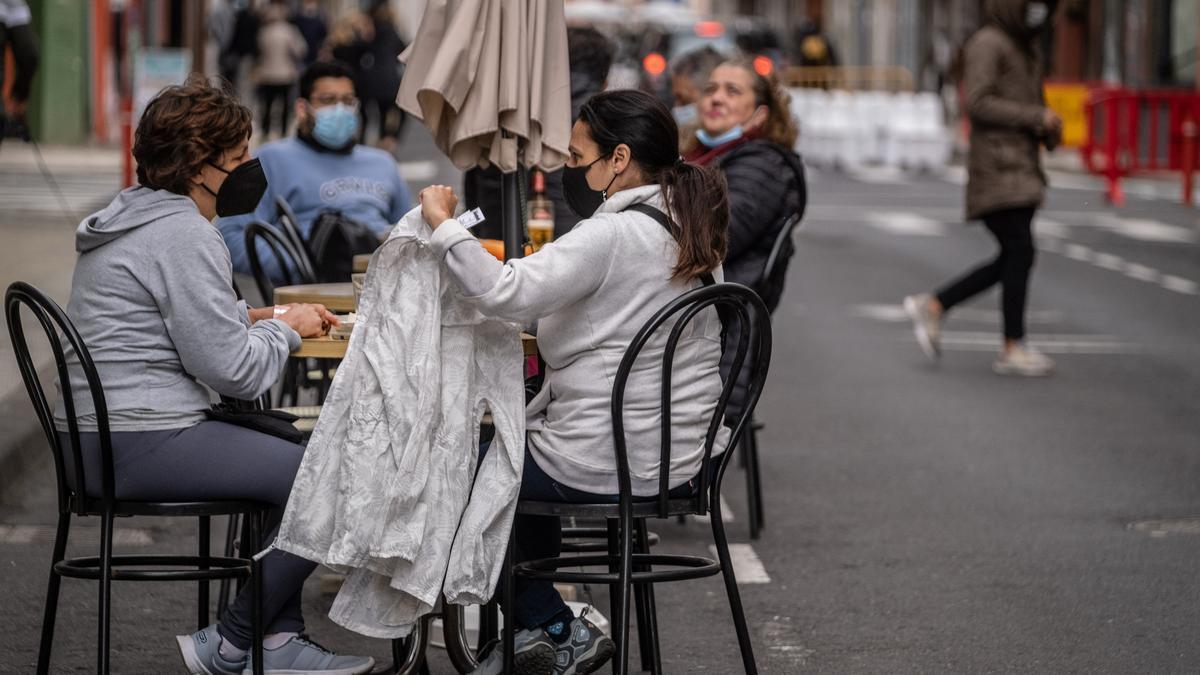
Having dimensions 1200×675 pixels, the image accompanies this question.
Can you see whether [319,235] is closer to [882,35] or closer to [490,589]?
[490,589]

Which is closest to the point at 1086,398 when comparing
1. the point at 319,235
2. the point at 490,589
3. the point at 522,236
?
the point at 319,235

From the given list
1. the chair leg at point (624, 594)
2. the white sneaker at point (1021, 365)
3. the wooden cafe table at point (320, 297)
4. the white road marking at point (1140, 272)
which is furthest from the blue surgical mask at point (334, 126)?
the white road marking at point (1140, 272)

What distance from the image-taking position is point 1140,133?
73.4 ft

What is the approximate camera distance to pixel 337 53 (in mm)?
22641

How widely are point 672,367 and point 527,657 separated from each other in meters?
0.82

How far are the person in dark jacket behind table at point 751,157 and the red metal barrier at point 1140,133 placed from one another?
14.2 metres

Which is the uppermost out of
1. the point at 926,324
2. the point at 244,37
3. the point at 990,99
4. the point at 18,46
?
the point at 244,37

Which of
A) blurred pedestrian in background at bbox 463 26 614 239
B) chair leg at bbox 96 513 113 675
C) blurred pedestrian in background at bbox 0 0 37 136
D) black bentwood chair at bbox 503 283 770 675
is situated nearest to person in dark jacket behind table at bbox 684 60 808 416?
blurred pedestrian in background at bbox 463 26 614 239

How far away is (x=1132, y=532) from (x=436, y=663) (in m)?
2.91

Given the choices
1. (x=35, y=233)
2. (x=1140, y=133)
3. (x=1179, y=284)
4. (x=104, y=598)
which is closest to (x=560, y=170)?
(x=104, y=598)

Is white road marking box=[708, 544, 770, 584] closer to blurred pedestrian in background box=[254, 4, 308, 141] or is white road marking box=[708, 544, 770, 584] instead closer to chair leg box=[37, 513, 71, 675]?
chair leg box=[37, 513, 71, 675]

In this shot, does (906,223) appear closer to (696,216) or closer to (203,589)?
(203,589)

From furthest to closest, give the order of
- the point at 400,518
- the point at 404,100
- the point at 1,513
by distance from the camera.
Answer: the point at 1,513, the point at 404,100, the point at 400,518

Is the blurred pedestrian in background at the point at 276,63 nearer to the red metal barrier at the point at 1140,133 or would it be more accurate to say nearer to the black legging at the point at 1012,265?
the red metal barrier at the point at 1140,133
